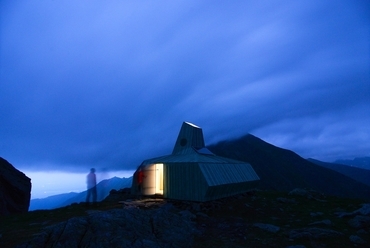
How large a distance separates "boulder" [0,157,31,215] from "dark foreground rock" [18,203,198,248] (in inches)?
1009

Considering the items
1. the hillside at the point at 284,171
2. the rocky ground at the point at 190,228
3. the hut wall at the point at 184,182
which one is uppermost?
the hillside at the point at 284,171

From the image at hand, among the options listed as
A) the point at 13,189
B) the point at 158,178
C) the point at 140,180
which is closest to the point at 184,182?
the point at 158,178

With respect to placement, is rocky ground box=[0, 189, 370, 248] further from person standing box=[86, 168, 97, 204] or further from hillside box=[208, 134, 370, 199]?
hillside box=[208, 134, 370, 199]

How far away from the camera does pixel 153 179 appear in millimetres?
25578

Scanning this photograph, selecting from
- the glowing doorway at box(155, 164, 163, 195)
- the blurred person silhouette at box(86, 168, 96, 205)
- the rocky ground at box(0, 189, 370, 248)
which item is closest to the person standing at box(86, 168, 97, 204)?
the blurred person silhouette at box(86, 168, 96, 205)

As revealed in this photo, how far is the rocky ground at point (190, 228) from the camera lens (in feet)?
36.3

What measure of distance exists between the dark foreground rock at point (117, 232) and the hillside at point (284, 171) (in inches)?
4526

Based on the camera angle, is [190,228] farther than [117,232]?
Yes

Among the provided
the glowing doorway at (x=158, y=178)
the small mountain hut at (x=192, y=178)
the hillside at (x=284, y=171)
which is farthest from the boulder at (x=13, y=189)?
the hillside at (x=284, y=171)

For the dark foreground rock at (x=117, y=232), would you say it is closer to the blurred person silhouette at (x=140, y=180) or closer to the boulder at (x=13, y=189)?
the blurred person silhouette at (x=140, y=180)

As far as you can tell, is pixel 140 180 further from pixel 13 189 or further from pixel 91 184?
pixel 13 189

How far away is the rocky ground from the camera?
435 inches

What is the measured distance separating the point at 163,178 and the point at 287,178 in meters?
134

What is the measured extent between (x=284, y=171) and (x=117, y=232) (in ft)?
508
